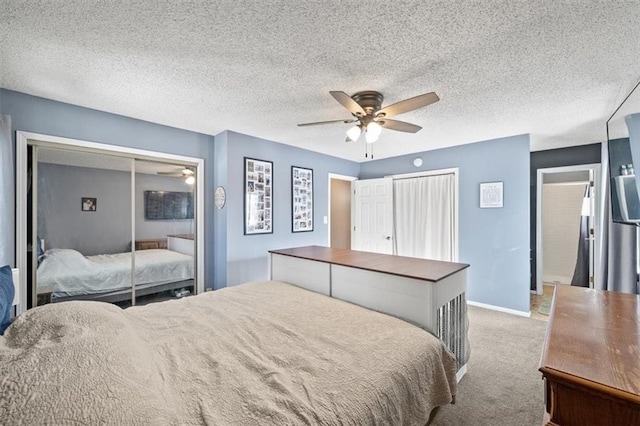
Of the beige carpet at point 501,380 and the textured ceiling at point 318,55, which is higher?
the textured ceiling at point 318,55

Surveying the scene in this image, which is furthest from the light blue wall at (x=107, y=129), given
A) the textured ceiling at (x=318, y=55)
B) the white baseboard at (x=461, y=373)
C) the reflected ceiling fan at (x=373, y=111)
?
the white baseboard at (x=461, y=373)

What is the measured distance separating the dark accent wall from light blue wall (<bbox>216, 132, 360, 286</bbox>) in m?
3.46

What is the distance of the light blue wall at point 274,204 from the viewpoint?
3.63m

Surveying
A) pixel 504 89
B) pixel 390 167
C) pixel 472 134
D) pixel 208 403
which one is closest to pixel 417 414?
pixel 208 403

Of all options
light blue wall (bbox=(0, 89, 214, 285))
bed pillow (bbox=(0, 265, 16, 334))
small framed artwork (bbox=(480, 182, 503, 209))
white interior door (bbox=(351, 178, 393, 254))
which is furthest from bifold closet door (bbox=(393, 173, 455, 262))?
bed pillow (bbox=(0, 265, 16, 334))

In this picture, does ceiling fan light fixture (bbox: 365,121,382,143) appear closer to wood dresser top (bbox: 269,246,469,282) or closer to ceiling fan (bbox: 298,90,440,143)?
ceiling fan (bbox: 298,90,440,143)

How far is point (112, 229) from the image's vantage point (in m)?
3.08

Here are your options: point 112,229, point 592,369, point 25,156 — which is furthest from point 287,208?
point 592,369

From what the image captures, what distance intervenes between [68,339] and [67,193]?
2384mm

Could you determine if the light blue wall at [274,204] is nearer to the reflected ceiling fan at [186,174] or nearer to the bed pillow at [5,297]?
the reflected ceiling fan at [186,174]

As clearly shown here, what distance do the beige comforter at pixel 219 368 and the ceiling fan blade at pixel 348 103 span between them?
5.09 ft

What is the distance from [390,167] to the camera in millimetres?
5207

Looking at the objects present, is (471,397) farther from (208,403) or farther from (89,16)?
(89,16)

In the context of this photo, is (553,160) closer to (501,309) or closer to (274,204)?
(501,309)
